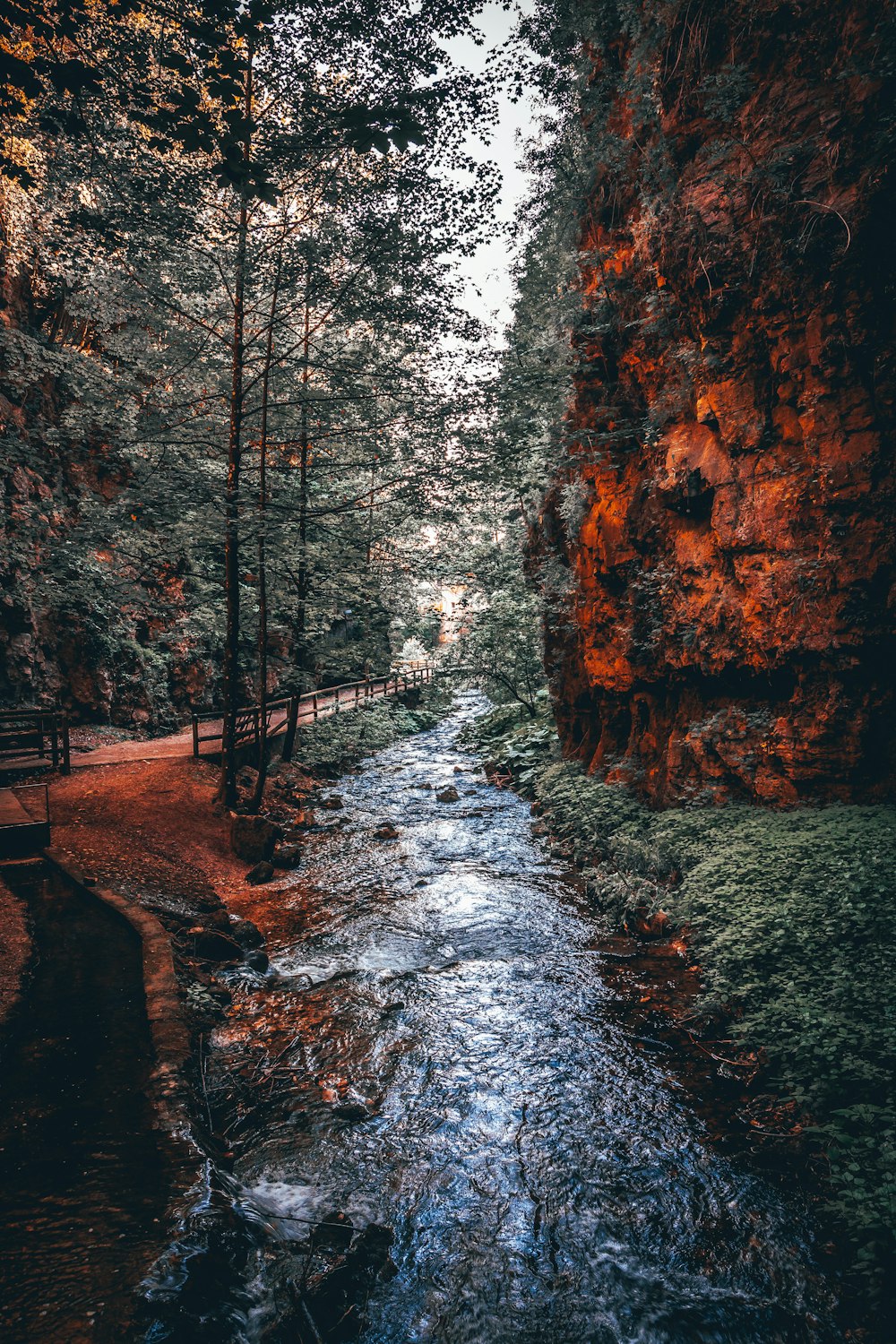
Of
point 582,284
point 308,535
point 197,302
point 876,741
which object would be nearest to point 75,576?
point 308,535

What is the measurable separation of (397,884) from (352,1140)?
4.78 meters

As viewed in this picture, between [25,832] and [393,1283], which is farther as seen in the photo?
[25,832]

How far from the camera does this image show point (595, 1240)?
138 inches

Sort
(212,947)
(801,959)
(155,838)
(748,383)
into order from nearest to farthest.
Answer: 1. (801,959)
2. (212,947)
3. (748,383)
4. (155,838)

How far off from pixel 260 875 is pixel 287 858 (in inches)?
28.1

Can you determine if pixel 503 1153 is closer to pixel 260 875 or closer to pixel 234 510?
pixel 260 875

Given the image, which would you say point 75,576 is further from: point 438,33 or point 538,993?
point 538,993

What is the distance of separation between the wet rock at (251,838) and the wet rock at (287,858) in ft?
0.67

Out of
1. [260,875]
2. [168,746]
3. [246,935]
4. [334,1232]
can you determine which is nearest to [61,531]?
[168,746]

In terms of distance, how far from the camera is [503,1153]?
4125mm

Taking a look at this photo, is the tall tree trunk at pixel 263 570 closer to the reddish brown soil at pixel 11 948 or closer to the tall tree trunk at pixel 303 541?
the tall tree trunk at pixel 303 541

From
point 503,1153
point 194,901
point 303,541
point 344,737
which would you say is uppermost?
point 303,541

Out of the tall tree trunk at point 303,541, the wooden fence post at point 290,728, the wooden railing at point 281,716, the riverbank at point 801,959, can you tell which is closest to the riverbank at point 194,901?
the wooden fence post at point 290,728

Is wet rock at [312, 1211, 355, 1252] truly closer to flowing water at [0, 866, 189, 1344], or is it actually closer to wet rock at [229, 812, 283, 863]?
flowing water at [0, 866, 189, 1344]
